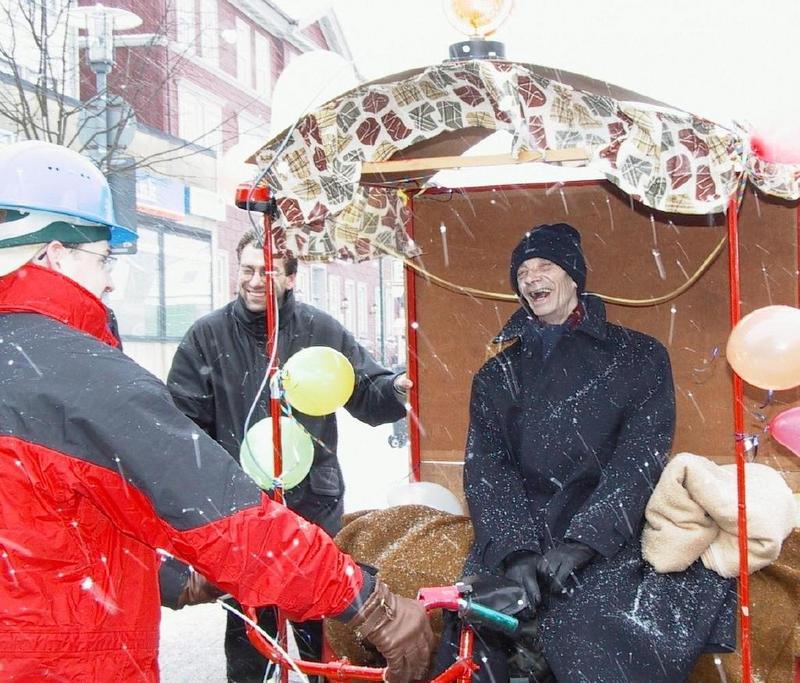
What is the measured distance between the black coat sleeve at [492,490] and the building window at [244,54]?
18221mm

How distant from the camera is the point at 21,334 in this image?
181 cm

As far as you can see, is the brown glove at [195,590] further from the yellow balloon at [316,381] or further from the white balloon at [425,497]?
the white balloon at [425,497]

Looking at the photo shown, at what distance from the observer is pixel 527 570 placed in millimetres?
3068

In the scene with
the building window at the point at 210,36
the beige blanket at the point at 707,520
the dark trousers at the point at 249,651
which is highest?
the building window at the point at 210,36

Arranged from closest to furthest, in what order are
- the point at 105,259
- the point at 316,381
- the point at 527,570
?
the point at 105,259 → the point at 527,570 → the point at 316,381

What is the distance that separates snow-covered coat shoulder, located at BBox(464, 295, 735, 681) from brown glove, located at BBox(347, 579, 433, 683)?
92 cm

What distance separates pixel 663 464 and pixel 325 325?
199cm

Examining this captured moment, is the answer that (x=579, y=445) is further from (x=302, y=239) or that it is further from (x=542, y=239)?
(x=302, y=239)

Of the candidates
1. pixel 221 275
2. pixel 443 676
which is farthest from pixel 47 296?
pixel 221 275

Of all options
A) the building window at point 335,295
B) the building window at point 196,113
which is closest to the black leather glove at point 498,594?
the building window at point 196,113

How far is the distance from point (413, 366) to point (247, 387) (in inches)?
41.9

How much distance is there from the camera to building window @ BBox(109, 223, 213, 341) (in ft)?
55.2

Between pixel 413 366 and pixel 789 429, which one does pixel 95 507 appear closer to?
pixel 789 429

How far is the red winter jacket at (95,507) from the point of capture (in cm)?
172
